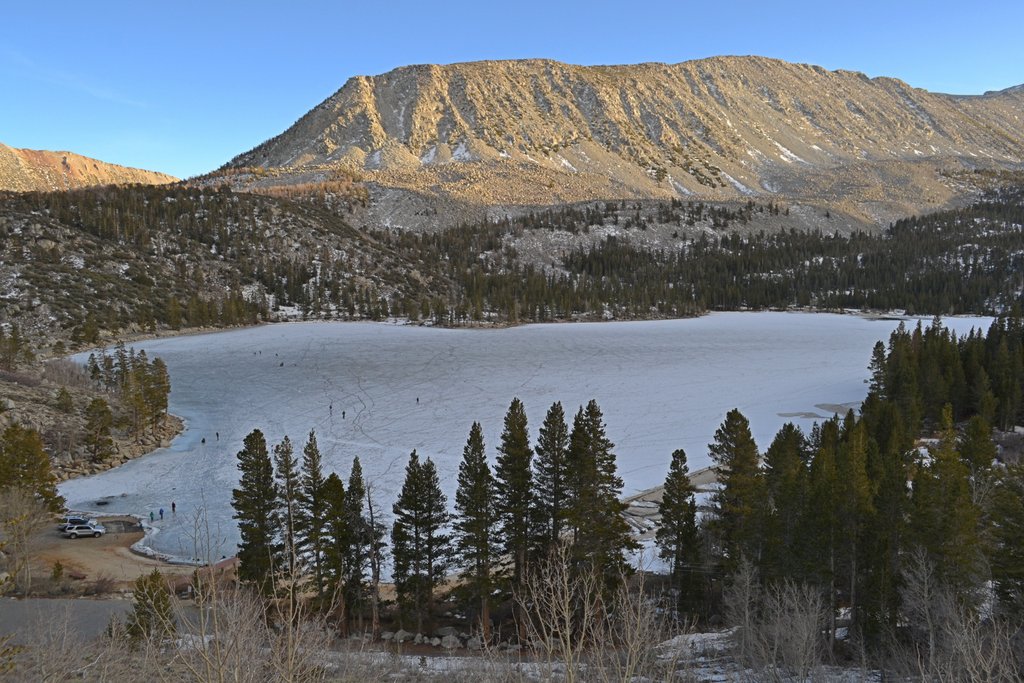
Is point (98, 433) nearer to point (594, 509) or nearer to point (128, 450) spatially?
point (128, 450)

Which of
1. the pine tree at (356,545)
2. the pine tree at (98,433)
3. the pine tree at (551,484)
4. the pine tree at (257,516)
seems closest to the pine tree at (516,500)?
the pine tree at (551,484)

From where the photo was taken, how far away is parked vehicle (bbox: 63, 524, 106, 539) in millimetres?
31891

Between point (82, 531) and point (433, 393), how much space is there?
108 feet

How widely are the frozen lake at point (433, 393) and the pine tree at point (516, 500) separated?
7.71 m

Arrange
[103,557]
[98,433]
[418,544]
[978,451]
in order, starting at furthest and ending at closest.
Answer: [98,433]
[978,451]
[103,557]
[418,544]

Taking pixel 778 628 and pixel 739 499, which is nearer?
pixel 778 628

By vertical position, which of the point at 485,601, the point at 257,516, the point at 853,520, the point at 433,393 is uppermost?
the point at 433,393

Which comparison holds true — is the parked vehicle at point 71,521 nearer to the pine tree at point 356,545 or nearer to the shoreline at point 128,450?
the shoreline at point 128,450

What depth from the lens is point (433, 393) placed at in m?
61.3

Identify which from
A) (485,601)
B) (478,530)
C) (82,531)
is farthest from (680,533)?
(82,531)

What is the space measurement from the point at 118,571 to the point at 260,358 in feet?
184

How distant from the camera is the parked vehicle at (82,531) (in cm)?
3189

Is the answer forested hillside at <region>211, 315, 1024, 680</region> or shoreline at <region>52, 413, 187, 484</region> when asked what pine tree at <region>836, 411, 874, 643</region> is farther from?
shoreline at <region>52, 413, 187, 484</region>

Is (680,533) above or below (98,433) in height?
below
